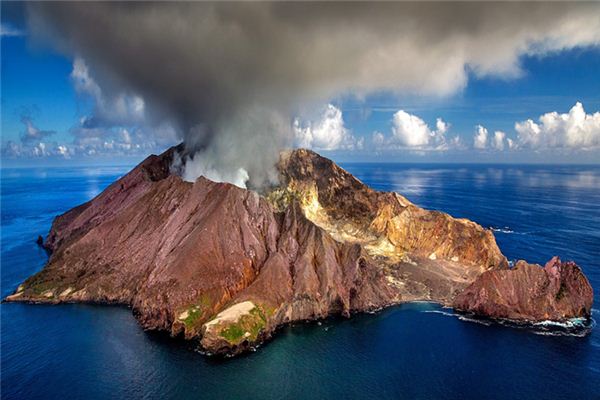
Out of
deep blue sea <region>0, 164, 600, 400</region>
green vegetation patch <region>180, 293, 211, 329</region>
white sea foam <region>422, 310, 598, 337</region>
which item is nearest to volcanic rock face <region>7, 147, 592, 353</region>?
green vegetation patch <region>180, 293, 211, 329</region>

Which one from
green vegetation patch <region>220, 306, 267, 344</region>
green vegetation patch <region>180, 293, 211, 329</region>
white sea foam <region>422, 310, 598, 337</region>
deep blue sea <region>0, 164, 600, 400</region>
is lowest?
white sea foam <region>422, 310, 598, 337</region>

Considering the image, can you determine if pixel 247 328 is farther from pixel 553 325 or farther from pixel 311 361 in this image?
pixel 553 325

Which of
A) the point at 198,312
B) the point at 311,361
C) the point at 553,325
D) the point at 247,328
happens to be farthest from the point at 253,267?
the point at 553,325

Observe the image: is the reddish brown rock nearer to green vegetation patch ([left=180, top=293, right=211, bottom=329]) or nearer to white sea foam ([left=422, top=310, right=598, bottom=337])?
white sea foam ([left=422, top=310, right=598, bottom=337])

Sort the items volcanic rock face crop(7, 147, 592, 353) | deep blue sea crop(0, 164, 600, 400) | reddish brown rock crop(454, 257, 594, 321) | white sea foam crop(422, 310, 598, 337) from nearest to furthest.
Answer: deep blue sea crop(0, 164, 600, 400) → white sea foam crop(422, 310, 598, 337) → volcanic rock face crop(7, 147, 592, 353) → reddish brown rock crop(454, 257, 594, 321)

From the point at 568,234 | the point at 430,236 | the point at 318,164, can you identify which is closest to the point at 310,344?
the point at 430,236

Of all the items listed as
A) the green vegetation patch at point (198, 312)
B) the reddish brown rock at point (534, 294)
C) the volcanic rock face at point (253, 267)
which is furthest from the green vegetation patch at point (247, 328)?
the reddish brown rock at point (534, 294)
